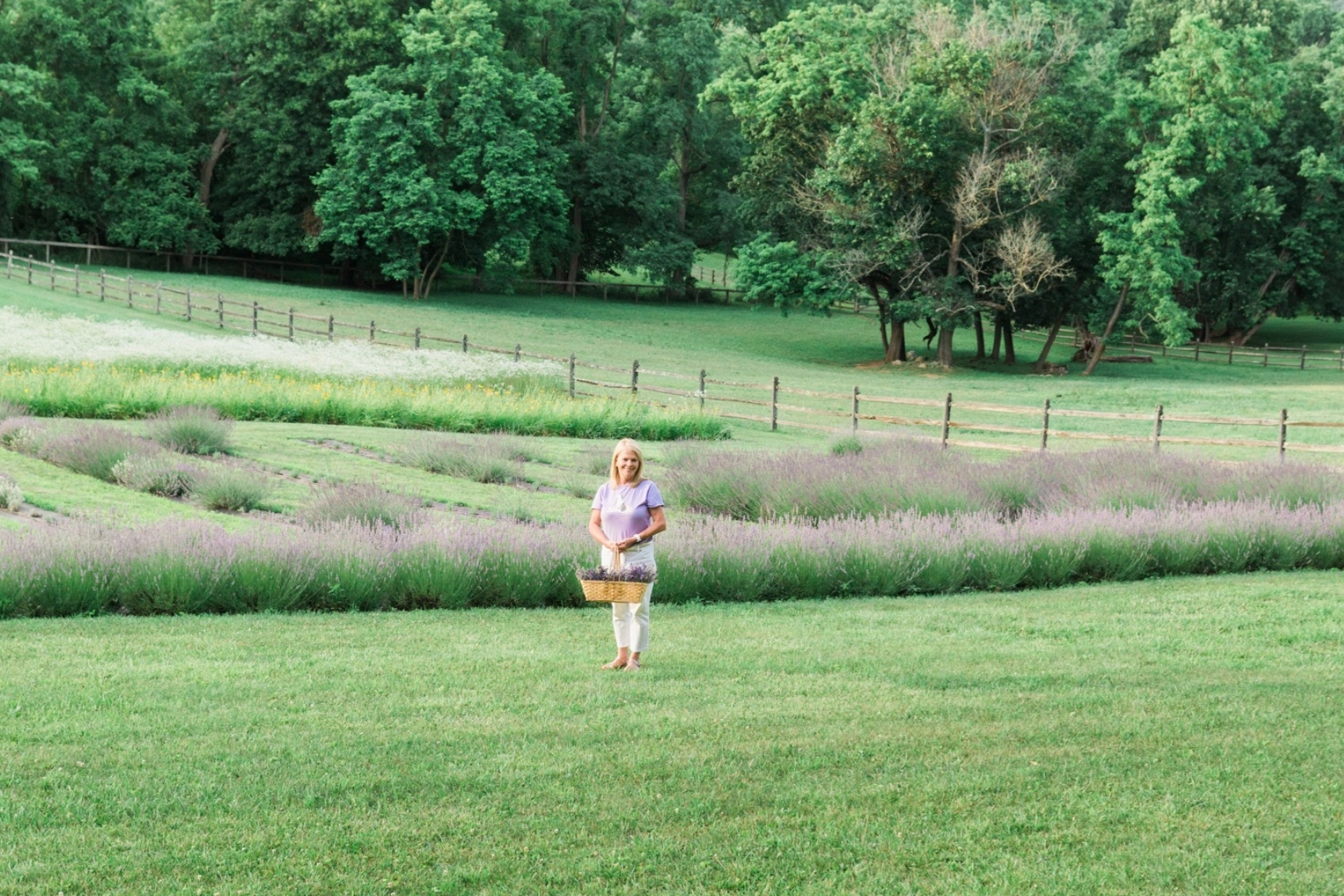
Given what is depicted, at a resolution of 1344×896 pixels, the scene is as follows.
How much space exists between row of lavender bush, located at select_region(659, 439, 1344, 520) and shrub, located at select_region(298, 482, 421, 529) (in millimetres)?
3931

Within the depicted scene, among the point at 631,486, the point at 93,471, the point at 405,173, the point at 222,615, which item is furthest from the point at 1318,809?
the point at 405,173

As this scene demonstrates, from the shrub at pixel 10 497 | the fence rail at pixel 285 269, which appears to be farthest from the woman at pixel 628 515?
the fence rail at pixel 285 269

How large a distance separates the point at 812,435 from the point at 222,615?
19359mm

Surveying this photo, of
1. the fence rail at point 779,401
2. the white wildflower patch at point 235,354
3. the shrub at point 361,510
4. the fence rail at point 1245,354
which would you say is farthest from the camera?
the fence rail at point 1245,354

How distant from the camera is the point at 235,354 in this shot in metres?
29.5

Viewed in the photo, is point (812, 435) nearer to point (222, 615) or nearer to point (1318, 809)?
point (222, 615)

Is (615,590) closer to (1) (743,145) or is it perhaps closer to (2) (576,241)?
(2) (576,241)

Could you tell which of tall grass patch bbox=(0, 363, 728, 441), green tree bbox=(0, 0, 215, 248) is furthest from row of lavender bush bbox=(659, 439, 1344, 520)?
green tree bbox=(0, 0, 215, 248)

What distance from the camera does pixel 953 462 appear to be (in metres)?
18.0

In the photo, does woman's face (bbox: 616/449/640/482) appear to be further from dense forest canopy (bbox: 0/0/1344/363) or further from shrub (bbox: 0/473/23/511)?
dense forest canopy (bbox: 0/0/1344/363)

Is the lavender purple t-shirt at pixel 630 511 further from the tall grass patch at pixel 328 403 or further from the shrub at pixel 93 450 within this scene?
the tall grass patch at pixel 328 403

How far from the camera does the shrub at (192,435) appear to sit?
19.7 metres

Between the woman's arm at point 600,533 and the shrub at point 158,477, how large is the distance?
9743mm

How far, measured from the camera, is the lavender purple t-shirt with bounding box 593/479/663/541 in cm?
804
